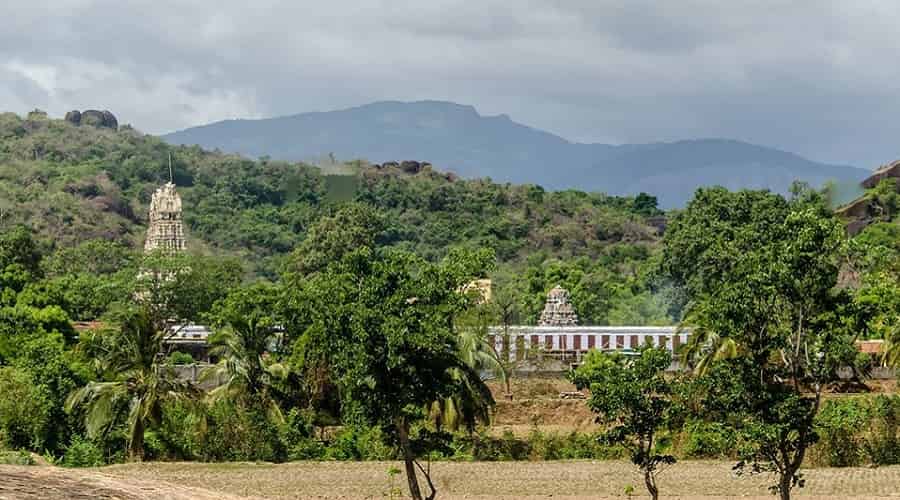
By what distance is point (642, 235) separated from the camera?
113m

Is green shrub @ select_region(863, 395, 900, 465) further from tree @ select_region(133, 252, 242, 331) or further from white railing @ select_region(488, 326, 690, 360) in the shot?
tree @ select_region(133, 252, 242, 331)

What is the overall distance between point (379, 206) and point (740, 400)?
3883 inches

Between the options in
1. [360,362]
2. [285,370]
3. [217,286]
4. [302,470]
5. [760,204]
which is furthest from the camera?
[760,204]

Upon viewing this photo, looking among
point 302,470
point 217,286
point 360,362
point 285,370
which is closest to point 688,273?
point 217,286

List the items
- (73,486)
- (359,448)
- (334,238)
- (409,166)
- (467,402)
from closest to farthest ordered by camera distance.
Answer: (73,486)
(359,448)
(467,402)
(334,238)
(409,166)

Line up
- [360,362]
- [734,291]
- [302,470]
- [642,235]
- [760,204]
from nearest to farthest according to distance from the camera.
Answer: [734,291] < [360,362] < [302,470] < [760,204] < [642,235]

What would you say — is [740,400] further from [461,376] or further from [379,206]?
[379,206]

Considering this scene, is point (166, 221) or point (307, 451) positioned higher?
point (166, 221)

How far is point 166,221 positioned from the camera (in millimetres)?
82312

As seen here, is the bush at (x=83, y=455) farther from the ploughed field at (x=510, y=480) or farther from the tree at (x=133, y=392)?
the ploughed field at (x=510, y=480)

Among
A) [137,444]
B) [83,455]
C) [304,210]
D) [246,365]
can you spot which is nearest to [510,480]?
[246,365]

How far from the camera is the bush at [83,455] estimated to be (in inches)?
1357

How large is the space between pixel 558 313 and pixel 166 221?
27289 mm

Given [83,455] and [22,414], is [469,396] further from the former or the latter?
[22,414]
